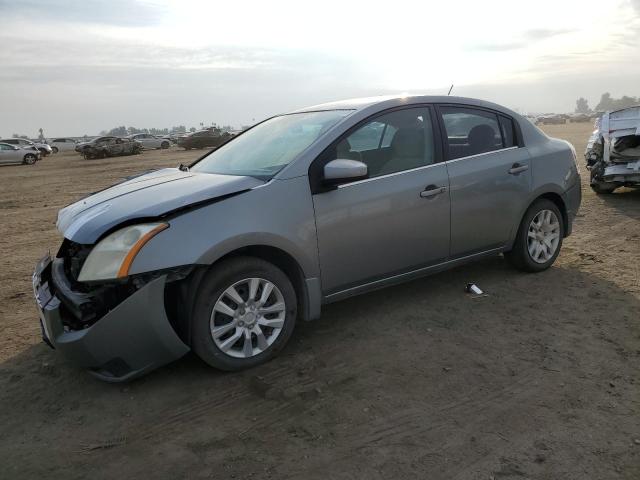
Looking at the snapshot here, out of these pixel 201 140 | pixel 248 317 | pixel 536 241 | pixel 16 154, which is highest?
pixel 16 154

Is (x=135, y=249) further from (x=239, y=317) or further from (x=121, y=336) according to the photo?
(x=239, y=317)

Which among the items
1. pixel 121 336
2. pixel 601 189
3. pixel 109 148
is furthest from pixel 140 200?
pixel 109 148

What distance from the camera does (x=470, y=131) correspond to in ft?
15.5

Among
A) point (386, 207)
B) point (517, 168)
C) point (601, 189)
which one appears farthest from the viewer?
point (601, 189)

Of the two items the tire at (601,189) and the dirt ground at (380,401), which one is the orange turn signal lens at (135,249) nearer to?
the dirt ground at (380,401)

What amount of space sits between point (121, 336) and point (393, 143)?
2488 mm

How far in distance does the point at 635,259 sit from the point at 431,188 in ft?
9.23

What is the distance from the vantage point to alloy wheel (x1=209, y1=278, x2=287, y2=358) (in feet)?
11.1

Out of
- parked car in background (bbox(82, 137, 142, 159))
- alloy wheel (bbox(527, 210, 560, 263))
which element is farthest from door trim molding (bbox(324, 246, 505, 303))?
parked car in background (bbox(82, 137, 142, 159))

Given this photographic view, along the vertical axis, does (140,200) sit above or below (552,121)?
above

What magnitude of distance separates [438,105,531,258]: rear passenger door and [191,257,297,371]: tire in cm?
170

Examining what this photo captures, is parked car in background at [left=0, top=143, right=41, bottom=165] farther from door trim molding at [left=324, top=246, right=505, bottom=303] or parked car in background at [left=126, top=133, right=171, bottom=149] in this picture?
door trim molding at [left=324, top=246, right=505, bottom=303]

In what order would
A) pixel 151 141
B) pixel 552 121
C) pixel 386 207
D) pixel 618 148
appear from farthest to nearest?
pixel 552 121 < pixel 151 141 < pixel 618 148 < pixel 386 207

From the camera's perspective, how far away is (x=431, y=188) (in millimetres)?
4242
